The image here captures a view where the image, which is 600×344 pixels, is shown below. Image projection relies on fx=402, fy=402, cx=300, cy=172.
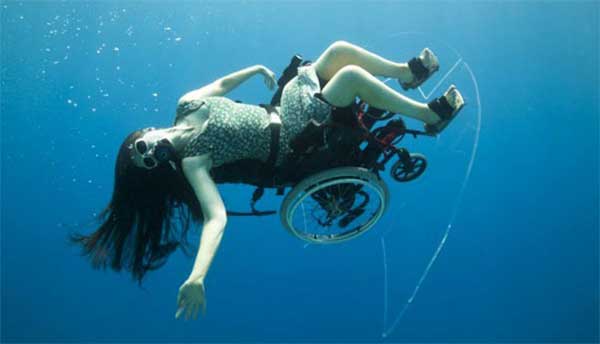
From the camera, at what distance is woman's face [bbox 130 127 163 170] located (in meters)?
2.34

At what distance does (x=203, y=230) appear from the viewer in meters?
2.18

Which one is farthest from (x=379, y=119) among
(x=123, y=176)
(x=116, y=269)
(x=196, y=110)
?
(x=116, y=269)

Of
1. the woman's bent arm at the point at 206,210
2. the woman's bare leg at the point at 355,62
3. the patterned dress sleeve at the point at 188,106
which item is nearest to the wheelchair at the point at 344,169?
the woman's bare leg at the point at 355,62

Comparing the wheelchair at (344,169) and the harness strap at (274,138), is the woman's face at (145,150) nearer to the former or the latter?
the harness strap at (274,138)

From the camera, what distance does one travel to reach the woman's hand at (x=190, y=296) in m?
1.98

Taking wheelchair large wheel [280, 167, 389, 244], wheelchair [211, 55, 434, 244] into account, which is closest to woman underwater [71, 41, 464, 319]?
wheelchair [211, 55, 434, 244]

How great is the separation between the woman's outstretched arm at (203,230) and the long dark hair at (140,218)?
17cm

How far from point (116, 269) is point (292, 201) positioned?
1.29m

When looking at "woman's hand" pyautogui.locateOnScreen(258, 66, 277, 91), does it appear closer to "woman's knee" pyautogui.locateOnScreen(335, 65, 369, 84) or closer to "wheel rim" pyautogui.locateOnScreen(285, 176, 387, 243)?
"woman's knee" pyautogui.locateOnScreen(335, 65, 369, 84)

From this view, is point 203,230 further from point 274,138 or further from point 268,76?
point 268,76

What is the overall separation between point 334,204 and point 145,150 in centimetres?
123

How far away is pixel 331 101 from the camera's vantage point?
2389 millimetres

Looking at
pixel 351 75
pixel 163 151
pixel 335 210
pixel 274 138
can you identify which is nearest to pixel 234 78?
pixel 274 138

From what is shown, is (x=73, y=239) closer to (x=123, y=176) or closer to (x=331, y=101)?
(x=123, y=176)
